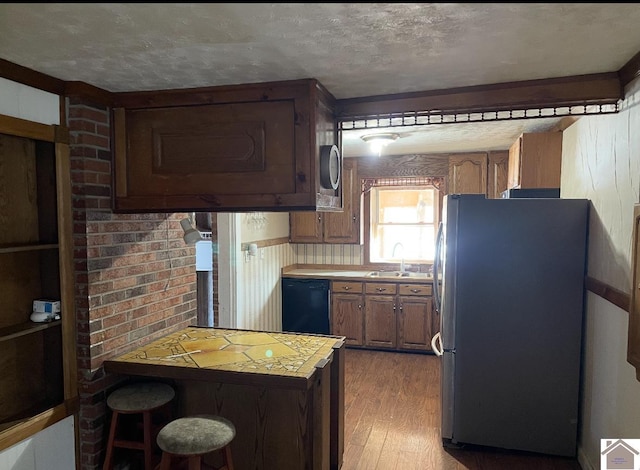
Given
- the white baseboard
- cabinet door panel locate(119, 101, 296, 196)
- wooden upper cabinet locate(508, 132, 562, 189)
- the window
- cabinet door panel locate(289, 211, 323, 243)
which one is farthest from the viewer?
cabinet door panel locate(289, 211, 323, 243)

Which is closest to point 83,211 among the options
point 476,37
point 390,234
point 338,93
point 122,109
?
point 122,109

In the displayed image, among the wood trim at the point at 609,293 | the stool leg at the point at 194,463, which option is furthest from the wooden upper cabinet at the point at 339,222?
the stool leg at the point at 194,463

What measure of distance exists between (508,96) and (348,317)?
10.8 feet

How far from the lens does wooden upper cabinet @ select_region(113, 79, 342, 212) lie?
6.86 ft

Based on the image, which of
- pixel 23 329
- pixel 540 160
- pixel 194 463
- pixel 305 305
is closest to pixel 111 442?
pixel 194 463

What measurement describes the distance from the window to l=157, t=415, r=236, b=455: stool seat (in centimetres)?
350

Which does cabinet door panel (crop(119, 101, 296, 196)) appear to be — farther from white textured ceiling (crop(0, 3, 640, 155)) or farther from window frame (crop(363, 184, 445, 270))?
window frame (crop(363, 184, 445, 270))

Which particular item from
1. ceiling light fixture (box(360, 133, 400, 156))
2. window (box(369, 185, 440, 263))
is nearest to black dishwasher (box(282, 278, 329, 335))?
window (box(369, 185, 440, 263))

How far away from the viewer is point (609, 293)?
2297 millimetres

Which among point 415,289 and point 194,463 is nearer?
point 194,463

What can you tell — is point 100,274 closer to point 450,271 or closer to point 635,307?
point 450,271

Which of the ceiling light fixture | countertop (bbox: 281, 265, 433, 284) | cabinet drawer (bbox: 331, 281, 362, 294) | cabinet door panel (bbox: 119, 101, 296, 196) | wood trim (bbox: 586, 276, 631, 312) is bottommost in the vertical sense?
cabinet drawer (bbox: 331, 281, 362, 294)

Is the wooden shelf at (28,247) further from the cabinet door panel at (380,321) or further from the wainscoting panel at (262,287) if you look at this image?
the cabinet door panel at (380,321)

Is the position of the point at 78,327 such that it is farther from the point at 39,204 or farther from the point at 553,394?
the point at 553,394
